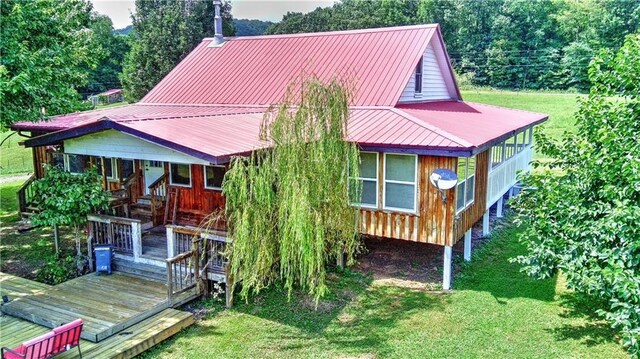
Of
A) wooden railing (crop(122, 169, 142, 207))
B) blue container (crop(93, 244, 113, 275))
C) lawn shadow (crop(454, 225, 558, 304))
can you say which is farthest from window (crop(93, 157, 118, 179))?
lawn shadow (crop(454, 225, 558, 304))

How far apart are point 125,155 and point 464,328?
A: 714 cm

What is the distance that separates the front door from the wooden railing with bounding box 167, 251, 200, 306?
4.32 m

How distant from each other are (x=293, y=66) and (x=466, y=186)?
7912 mm

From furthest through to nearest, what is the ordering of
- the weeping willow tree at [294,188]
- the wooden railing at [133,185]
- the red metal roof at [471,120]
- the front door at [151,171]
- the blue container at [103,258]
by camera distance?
the front door at [151,171] → the wooden railing at [133,185] → the red metal roof at [471,120] → the blue container at [103,258] → the weeping willow tree at [294,188]

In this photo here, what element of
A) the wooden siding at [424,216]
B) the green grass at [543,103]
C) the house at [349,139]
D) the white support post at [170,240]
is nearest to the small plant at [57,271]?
the house at [349,139]

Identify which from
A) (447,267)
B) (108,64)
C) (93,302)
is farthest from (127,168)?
(108,64)

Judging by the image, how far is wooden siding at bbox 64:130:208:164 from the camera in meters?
9.10

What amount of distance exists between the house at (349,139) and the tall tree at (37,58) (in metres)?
1.01

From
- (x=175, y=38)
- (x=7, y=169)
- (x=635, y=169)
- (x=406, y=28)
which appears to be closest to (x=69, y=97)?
(x=406, y=28)

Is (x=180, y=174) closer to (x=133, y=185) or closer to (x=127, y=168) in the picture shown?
(x=133, y=185)

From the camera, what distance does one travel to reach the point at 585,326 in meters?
8.62

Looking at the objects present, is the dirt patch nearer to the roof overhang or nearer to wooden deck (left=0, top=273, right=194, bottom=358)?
wooden deck (left=0, top=273, right=194, bottom=358)

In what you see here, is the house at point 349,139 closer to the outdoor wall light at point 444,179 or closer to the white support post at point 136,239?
the white support post at point 136,239

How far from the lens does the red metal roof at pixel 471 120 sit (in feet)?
36.0
